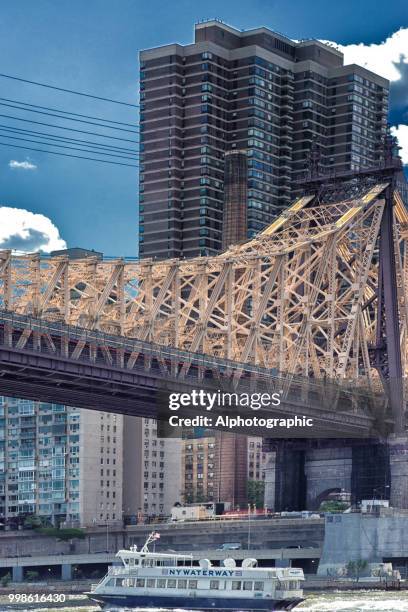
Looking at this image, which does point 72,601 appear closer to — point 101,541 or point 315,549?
point 315,549

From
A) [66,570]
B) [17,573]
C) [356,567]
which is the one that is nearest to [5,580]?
[17,573]

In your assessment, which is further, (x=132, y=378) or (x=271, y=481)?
(x=271, y=481)

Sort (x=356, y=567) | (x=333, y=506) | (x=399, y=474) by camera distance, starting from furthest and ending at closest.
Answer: (x=333, y=506), (x=399, y=474), (x=356, y=567)

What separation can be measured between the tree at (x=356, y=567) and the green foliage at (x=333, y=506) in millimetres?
16180

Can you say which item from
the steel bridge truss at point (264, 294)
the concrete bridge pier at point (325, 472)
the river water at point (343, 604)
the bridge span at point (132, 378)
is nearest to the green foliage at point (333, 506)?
the concrete bridge pier at point (325, 472)

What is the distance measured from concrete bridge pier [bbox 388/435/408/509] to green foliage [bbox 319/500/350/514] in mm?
6790

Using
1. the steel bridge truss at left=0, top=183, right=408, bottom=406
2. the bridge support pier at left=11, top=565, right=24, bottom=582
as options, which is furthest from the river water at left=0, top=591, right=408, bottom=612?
the bridge support pier at left=11, top=565, right=24, bottom=582

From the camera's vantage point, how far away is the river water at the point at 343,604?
362 ft

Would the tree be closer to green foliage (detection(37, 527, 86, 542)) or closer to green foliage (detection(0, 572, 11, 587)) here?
green foliage (detection(0, 572, 11, 587))

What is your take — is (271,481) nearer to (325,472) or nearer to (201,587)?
(325,472)

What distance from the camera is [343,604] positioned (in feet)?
378

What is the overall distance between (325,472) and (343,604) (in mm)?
54085

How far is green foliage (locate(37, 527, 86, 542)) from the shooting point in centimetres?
19362

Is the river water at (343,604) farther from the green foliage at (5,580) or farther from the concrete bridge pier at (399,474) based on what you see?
the green foliage at (5,580)
